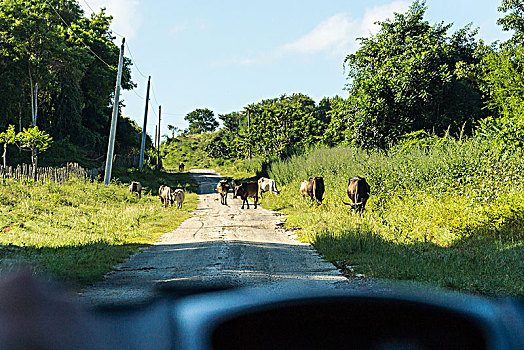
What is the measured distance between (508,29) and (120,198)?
65.4ft

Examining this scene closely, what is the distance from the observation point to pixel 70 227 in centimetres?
1339

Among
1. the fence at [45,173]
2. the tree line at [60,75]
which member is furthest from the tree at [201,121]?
the fence at [45,173]

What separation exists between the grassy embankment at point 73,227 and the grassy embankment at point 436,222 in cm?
419

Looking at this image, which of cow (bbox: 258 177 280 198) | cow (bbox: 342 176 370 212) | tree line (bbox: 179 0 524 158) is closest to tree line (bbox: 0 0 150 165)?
cow (bbox: 258 177 280 198)

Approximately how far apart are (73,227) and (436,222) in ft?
33.0

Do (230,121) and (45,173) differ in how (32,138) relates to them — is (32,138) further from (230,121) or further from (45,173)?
(230,121)

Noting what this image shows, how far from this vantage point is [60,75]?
108 ft

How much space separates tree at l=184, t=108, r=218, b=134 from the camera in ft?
408

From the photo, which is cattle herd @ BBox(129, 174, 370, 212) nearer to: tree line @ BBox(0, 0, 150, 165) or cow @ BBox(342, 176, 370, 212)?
cow @ BBox(342, 176, 370, 212)

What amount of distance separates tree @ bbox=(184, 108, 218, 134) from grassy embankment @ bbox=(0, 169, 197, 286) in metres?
101

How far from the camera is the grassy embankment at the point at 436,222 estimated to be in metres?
6.71

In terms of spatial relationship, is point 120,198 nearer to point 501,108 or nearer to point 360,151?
point 360,151

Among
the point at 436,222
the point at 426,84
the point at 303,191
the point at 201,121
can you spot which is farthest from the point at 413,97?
the point at 201,121

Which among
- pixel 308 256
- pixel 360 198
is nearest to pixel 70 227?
pixel 308 256
